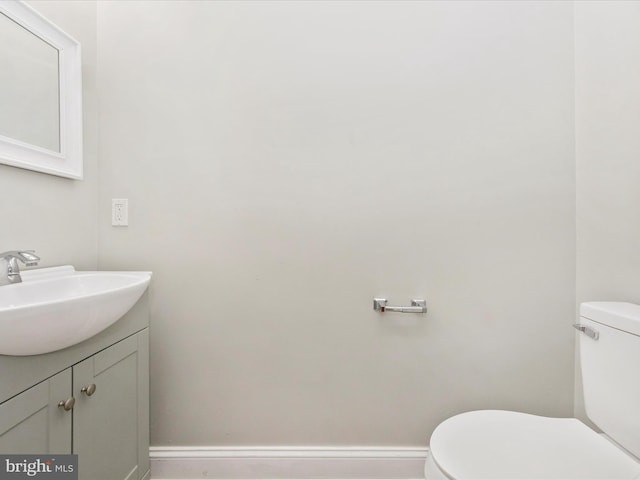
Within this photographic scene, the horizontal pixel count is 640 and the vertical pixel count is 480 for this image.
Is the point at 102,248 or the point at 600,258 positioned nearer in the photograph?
the point at 600,258

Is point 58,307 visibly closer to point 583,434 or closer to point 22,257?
point 22,257

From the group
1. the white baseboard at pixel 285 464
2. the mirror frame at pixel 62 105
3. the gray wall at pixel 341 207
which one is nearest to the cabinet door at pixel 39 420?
the gray wall at pixel 341 207


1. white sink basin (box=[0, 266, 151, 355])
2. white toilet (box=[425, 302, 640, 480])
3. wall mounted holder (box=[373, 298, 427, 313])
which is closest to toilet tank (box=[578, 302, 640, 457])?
white toilet (box=[425, 302, 640, 480])

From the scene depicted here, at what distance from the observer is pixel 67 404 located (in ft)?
2.39

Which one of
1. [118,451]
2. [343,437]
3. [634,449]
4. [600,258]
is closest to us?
[634,449]

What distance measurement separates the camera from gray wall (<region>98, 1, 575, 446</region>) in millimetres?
1191

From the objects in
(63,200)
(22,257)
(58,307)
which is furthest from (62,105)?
(58,307)

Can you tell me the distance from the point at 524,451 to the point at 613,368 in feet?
1.23

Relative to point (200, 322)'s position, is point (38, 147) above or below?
above

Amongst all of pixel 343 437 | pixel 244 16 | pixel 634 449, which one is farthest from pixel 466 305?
pixel 244 16

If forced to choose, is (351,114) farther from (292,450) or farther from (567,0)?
(292,450)

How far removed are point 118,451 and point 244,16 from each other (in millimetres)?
1695

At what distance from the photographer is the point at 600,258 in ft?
3.62

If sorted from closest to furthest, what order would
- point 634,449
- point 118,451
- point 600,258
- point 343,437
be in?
point 634,449
point 118,451
point 600,258
point 343,437
